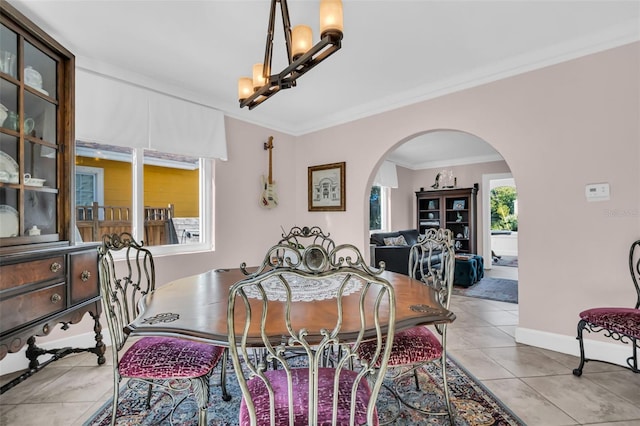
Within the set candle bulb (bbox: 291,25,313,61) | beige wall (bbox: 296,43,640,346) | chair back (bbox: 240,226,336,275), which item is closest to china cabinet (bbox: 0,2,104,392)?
chair back (bbox: 240,226,336,275)

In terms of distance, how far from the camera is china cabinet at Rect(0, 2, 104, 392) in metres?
1.63

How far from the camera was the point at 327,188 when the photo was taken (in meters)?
4.08

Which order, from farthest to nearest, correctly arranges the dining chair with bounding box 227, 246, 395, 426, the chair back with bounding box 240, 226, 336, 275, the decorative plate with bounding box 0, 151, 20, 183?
1. the decorative plate with bounding box 0, 151, 20, 183
2. the chair back with bounding box 240, 226, 336, 275
3. the dining chair with bounding box 227, 246, 395, 426

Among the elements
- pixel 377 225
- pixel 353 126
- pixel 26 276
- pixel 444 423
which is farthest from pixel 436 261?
pixel 26 276

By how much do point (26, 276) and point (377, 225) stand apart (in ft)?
19.0

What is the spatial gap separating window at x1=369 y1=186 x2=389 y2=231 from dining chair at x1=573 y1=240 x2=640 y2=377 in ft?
14.7

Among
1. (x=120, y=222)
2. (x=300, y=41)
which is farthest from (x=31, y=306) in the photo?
(x=300, y=41)

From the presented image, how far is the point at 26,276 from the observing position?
1.65 metres

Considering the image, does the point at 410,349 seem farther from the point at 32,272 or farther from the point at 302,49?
the point at 32,272

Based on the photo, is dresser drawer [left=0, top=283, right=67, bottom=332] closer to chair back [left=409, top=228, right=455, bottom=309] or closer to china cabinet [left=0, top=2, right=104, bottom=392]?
china cabinet [left=0, top=2, right=104, bottom=392]

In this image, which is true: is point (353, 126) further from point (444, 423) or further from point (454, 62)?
point (444, 423)

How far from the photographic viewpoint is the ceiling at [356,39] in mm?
1984

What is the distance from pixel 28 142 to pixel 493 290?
18.0 ft

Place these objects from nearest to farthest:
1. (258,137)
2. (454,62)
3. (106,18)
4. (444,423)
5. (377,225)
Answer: (444,423) → (106,18) → (454,62) → (258,137) → (377,225)
